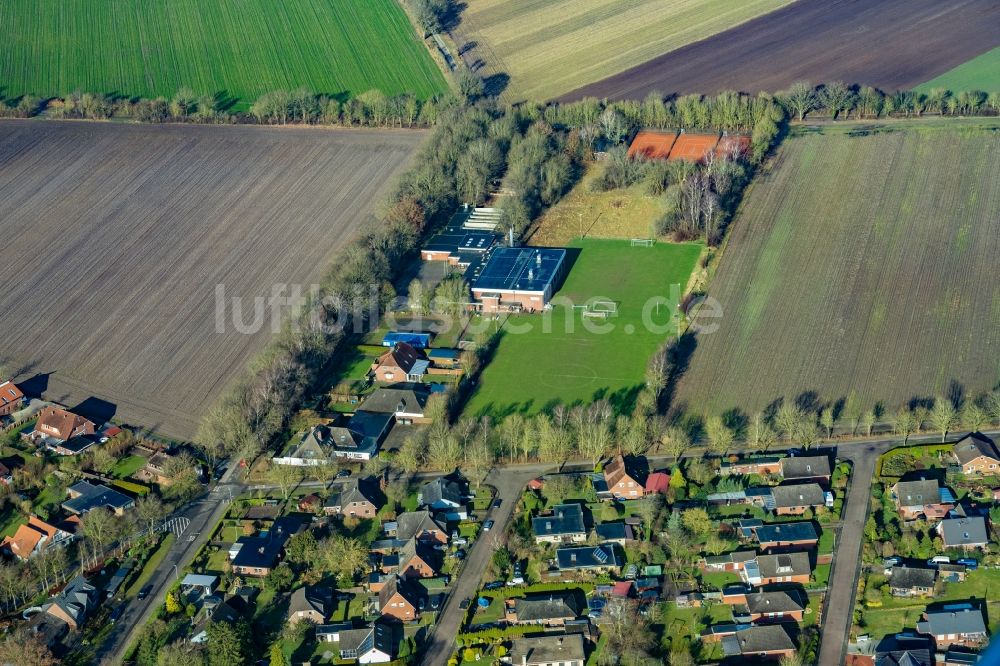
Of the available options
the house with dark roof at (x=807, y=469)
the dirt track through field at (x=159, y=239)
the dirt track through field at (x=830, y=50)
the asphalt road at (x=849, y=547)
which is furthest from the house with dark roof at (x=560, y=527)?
the dirt track through field at (x=830, y=50)

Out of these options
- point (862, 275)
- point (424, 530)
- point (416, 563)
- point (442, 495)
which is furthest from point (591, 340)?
point (416, 563)

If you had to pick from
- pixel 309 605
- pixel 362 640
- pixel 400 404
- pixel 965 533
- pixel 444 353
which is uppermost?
pixel 444 353

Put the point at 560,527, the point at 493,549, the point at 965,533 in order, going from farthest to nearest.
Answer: the point at 560,527 < the point at 493,549 < the point at 965,533

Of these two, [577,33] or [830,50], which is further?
[577,33]

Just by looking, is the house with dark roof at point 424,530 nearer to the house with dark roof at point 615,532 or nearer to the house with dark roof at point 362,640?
the house with dark roof at point 362,640

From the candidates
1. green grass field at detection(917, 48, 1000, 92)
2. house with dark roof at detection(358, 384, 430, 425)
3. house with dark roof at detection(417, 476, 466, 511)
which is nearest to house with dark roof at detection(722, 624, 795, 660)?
house with dark roof at detection(417, 476, 466, 511)

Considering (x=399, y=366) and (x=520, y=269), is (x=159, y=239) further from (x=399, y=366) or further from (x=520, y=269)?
(x=520, y=269)
